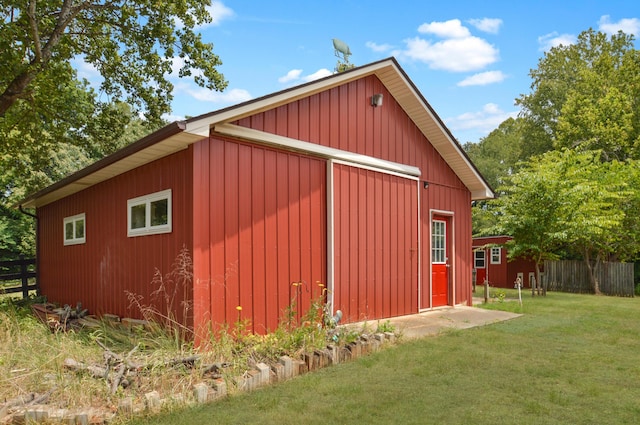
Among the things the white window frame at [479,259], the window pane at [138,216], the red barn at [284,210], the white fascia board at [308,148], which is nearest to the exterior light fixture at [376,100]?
the red barn at [284,210]

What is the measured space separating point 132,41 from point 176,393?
8.85 metres

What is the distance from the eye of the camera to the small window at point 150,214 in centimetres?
616

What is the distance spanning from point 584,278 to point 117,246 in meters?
15.3

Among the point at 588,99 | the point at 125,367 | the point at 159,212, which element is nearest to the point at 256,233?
the point at 159,212

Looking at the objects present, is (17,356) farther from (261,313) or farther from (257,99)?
(257,99)

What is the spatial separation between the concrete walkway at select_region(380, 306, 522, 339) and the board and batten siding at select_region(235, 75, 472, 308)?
1.62ft

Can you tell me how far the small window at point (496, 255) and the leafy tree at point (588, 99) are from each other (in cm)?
616

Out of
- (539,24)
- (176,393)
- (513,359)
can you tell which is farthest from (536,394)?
(539,24)

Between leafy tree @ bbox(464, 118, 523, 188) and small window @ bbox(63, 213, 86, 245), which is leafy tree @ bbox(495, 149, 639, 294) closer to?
small window @ bbox(63, 213, 86, 245)

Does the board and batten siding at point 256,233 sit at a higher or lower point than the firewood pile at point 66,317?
higher

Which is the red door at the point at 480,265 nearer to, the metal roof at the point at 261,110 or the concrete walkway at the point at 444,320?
the metal roof at the point at 261,110

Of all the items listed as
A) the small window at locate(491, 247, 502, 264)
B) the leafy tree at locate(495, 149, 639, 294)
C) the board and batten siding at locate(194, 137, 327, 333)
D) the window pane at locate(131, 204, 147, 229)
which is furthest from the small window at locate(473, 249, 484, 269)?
the window pane at locate(131, 204, 147, 229)

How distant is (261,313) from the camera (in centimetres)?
623

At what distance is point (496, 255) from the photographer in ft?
65.6
